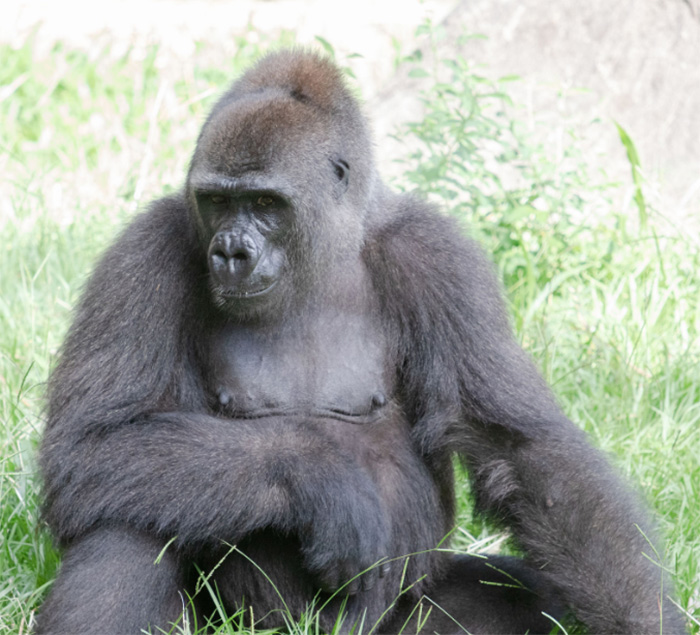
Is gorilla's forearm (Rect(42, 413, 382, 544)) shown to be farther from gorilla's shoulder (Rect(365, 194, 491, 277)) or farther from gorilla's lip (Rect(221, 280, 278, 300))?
gorilla's shoulder (Rect(365, 194, 491, 277))

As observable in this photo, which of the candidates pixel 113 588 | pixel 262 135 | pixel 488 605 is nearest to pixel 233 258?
pixel 262 135

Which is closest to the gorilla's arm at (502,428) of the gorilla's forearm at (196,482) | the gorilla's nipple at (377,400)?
the gorilla's nipple at (377,400)

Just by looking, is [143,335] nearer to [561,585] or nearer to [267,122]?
[267,122]

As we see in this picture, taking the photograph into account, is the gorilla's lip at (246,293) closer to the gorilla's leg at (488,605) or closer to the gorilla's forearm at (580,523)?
the gorilla's forearm at (580,523)

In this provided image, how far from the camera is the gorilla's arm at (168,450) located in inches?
124

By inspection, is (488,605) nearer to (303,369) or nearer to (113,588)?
(303,369)

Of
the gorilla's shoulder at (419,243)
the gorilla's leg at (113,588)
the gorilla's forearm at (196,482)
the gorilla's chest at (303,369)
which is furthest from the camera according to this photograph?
the gorilla's shoulder at (419,243)

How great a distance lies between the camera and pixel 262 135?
10.7 feet

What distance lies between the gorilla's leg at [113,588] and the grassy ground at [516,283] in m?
0.36

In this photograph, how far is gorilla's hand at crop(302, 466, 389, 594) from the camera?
317 cm

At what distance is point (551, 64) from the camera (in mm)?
7125

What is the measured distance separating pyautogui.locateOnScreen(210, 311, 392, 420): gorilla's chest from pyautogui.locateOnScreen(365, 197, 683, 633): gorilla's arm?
0.14 m

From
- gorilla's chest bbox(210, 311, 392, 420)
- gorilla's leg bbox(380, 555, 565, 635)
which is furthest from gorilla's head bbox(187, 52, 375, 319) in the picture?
gorilla's leg bbox(380, 555, 565, 635)

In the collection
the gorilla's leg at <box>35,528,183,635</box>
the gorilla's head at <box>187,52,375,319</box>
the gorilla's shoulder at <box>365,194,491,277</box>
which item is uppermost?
the gorilla's head at <box>187,52,375,319</box>
